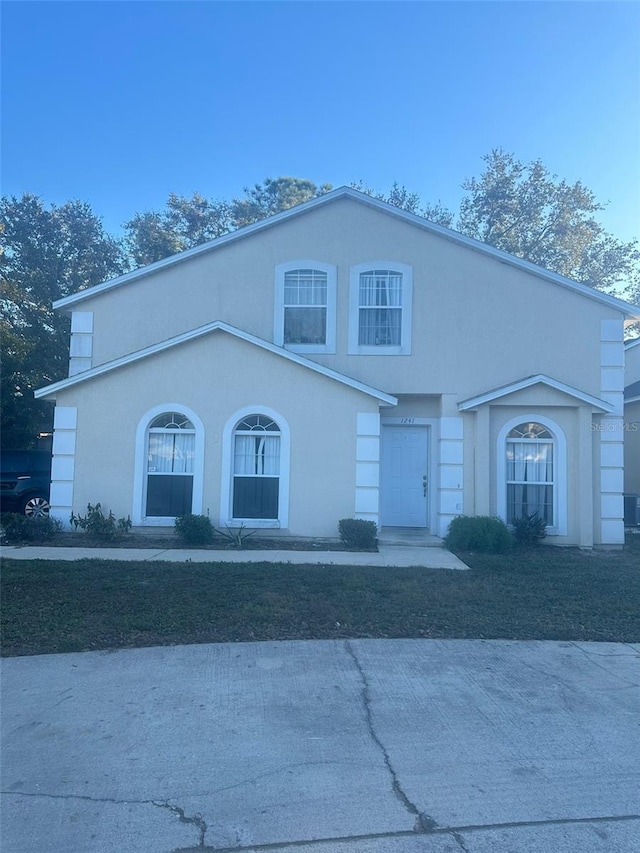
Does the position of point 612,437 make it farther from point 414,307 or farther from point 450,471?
point 414,307

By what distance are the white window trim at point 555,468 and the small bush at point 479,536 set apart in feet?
3.27

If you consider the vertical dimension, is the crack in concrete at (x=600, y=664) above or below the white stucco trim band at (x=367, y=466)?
below

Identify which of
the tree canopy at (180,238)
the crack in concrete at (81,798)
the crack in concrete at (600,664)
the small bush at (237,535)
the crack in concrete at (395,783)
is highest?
the tree canopy at (180,238)

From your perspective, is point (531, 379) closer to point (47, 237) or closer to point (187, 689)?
point (187, 689)

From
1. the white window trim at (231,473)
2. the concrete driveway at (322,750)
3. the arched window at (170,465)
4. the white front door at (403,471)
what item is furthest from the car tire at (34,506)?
the concrete driveway at (322,750)

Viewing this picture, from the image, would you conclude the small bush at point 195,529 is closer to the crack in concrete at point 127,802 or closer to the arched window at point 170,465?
the arched window at point 170,465

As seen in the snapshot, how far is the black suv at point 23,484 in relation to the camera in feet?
47.3

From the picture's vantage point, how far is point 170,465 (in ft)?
40.0

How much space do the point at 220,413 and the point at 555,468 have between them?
255 inches

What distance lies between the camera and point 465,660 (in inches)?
238

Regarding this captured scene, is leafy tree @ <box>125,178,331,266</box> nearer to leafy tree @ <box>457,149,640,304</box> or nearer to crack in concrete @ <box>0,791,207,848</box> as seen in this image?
leafy tree @ <box>457,149,640,304</box>

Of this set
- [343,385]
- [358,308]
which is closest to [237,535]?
[343,385]

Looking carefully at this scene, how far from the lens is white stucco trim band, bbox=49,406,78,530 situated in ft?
39.8

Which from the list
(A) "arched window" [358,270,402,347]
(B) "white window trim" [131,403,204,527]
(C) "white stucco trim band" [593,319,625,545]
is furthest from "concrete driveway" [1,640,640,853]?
(A) "arched window" [358,270,402,347]
